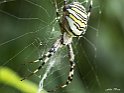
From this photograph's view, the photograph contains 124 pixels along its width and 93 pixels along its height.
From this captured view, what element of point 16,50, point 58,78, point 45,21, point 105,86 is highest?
point 45,21

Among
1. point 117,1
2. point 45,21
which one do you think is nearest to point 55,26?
point 45,21

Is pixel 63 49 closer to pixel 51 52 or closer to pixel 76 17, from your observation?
pixel 51 52

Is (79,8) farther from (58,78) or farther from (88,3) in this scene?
(58,78)

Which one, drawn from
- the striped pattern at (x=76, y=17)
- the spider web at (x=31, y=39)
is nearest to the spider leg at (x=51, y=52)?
the spider web at (x=31, y=39)

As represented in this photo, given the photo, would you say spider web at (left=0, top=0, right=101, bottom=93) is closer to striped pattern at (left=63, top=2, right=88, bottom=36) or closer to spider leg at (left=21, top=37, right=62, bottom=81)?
spider leg at (left=21, top=37, right=62, bottom=81)

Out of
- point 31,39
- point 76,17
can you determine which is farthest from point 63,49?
point 76,17

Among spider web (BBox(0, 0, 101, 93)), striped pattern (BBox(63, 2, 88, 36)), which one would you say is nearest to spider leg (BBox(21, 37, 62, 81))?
spider web (BBox(0, 0, 101, 93))

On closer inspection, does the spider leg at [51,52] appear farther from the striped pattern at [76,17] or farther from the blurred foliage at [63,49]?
the striped pattern at [76,17]
